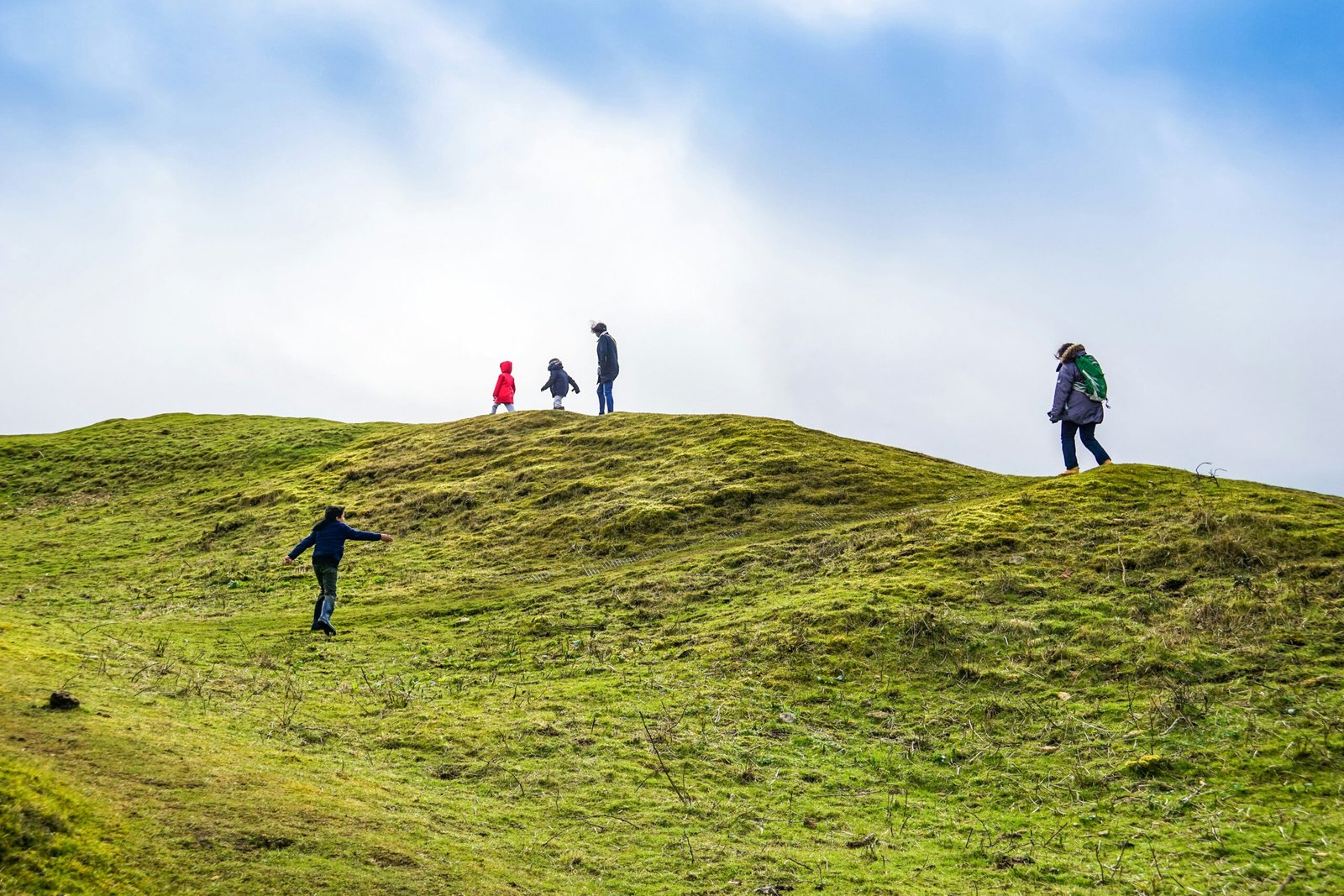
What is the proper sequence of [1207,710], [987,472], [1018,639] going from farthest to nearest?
[987,472] → [1018,639] → [1207,710]

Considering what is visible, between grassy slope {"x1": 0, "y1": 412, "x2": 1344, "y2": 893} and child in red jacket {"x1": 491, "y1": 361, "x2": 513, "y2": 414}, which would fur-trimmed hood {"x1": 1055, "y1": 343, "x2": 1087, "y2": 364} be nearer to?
grassy slope {"x1": 0, "y1": 412, "x2": 1344, "y2": 893}

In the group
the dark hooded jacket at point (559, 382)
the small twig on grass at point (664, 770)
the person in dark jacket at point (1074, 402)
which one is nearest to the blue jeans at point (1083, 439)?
the person in dark jacket at point (1074, 402)

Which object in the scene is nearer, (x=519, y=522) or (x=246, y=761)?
(x=246, y=761)

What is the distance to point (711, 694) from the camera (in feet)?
52.2

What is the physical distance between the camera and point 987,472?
31.0 meters

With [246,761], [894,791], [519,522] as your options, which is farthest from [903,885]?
[519,522]

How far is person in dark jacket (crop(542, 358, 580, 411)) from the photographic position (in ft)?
128

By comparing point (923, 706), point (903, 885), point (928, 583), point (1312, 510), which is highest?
point (1312, 510)

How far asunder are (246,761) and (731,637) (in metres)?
9.03

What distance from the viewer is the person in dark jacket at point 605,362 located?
36000mm

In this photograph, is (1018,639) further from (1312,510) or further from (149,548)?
(149,548)

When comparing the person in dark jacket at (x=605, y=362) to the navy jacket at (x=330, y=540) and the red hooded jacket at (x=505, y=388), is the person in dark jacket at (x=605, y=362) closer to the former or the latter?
the red hooded jacket at (x=505, y=388)

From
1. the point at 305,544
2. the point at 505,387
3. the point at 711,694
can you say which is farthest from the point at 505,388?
the point at 711,694

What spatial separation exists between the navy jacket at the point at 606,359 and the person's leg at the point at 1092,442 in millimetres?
16979
